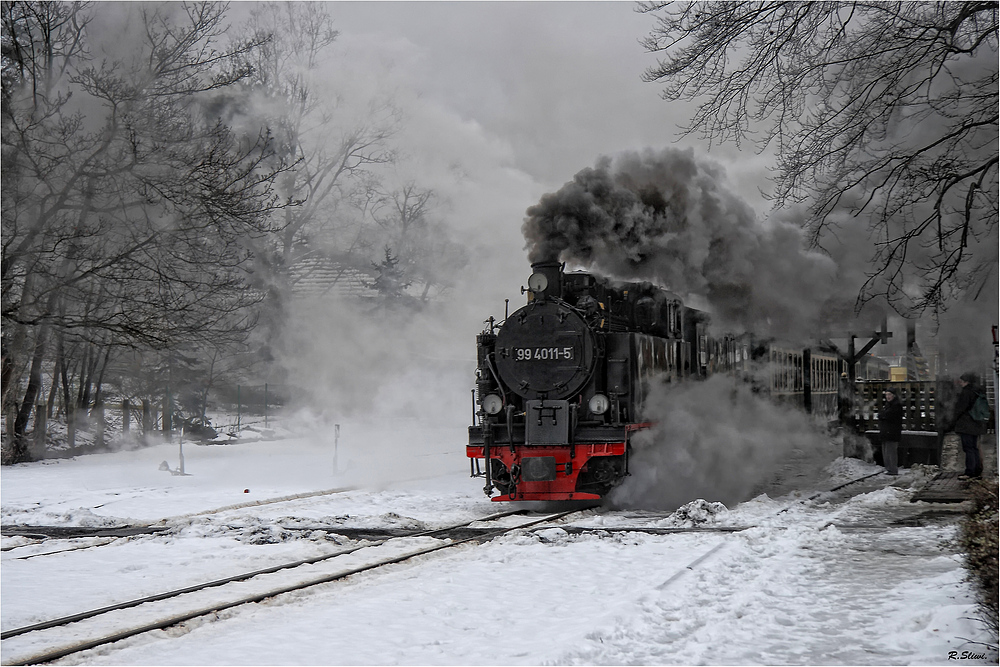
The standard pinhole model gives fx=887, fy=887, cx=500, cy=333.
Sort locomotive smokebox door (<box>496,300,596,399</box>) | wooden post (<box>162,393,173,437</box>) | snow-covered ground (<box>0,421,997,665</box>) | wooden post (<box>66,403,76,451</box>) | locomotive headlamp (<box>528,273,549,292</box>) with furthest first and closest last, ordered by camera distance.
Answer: wooden post (<box>162,393,173,437</box>) < wooden post (<box>66,403,76,451</box>) < locomotive headlamp (<box>528,273,549,292</box>) < locomotive smokebox door (<box>496,300,596,399</box>) < snow-covered ground (<box>0,421,997,665</box>)

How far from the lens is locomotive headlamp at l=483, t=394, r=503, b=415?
1016 cm

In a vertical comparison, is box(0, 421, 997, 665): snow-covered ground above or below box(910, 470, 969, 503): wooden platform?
below

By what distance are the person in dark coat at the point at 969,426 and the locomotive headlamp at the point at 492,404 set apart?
612 centimetres

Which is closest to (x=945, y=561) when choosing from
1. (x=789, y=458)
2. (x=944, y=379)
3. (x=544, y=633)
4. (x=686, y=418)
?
(x=544, y=633)

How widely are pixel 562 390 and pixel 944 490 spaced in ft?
16.5

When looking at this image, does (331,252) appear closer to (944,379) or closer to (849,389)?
(849,389)

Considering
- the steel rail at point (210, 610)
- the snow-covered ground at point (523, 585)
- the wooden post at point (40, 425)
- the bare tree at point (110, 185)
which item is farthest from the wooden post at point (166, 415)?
the steel rail at point (210, 610)

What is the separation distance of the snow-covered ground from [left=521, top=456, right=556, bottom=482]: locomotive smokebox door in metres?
0.53

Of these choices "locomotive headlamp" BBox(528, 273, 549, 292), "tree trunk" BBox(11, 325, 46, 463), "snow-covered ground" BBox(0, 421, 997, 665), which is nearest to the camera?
"snow-covered ground" BBox(0, 421, 997, 665)

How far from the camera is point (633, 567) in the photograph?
6.73m

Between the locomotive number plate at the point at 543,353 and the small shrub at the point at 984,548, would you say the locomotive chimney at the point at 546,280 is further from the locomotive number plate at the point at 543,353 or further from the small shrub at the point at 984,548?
the small shrub at the point at 984,548

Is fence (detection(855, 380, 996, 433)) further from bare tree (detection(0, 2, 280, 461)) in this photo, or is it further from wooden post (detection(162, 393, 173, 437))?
wooden post (detection(162, 393, 173, 437))

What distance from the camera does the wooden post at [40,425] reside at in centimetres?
1676

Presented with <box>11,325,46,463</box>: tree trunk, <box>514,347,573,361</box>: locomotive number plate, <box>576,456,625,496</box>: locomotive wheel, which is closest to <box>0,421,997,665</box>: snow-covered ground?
<box>576,456,625,496</box>: locomotive wheel
